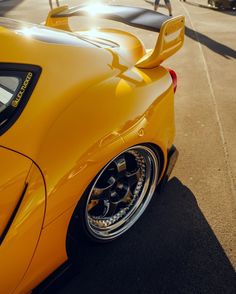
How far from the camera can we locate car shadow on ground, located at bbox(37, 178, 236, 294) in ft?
6.73

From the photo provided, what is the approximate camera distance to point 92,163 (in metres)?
1.68

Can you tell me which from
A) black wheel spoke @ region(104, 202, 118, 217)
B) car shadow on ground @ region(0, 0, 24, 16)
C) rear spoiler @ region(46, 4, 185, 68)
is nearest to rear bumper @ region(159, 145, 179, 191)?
black wheel spoke @ region(104, 202, 118, 217)

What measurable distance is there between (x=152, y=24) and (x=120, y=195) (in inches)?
52.7

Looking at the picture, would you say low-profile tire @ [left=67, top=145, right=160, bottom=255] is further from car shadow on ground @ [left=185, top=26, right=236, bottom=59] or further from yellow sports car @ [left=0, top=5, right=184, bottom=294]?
car shadow on ground @ [left=185, top=26, right=236, bottom=59]

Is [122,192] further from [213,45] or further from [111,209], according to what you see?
[213,45]

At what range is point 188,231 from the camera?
7.95 feet

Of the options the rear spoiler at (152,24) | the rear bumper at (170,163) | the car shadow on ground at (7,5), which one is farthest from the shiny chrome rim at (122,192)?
the car shadow on ground at (7,5)

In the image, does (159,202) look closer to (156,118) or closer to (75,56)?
(156,118)

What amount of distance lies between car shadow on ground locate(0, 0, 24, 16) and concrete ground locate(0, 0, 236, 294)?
1084 centimetres

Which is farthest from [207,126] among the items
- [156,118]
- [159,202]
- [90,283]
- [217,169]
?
[90,283]

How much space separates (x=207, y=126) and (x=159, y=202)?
1492mm

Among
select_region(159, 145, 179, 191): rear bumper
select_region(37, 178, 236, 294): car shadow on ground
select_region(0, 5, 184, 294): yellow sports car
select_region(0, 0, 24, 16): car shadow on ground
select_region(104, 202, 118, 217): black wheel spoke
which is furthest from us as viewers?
select_region(0, 0, 24, 16): car shadow on ground

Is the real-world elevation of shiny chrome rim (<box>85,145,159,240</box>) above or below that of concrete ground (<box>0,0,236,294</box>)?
above

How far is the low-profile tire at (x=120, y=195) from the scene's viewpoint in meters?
2.13
